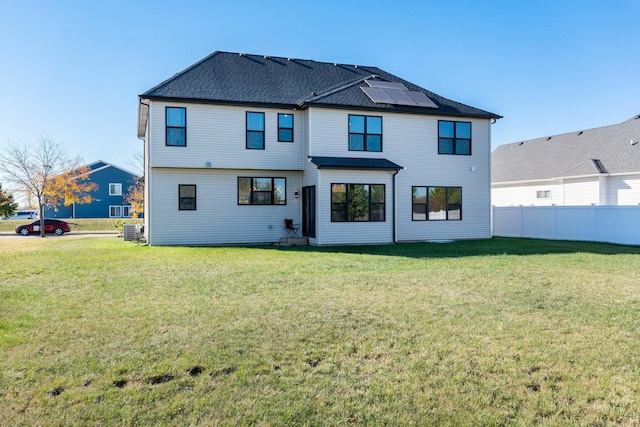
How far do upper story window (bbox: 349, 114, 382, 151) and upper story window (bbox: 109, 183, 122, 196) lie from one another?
35.1 metres

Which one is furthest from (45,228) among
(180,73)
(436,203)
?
(436,203)

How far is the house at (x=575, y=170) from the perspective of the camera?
22047 millimetres

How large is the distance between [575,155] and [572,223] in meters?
7.98

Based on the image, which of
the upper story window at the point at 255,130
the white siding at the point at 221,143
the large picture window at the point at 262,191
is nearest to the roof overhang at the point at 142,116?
the white siding at the point at 221,143

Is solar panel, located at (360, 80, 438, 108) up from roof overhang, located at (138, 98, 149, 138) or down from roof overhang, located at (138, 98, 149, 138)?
up

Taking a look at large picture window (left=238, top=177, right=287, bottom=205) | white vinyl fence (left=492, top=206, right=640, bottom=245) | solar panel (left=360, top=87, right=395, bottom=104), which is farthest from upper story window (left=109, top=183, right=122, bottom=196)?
white vinyl fence (left=492, top=206, right=640, bottom=245)

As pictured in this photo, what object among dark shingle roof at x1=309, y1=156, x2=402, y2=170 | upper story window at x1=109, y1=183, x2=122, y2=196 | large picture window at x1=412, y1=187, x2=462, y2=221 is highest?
upper story window at x1=109, y1=183, x2=122, y2=196

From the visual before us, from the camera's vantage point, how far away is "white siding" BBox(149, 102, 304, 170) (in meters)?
16.2

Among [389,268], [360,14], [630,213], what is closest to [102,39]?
[360,14]

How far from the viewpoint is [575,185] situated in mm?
23766

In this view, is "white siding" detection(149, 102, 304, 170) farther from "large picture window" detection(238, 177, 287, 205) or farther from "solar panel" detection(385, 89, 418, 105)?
"solar panel" detection(385, 89, 418, 105)

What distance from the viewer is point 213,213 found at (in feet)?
56.3

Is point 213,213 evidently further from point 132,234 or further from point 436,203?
point 436,203

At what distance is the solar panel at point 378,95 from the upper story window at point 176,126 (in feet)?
23.7
